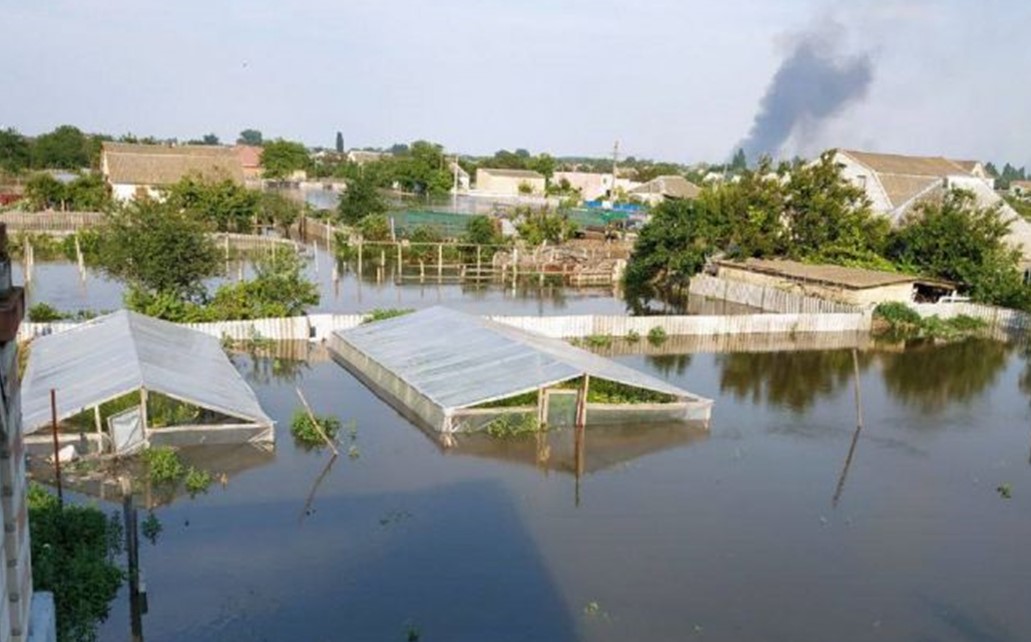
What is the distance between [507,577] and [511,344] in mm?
7806

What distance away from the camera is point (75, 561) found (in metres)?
10.2

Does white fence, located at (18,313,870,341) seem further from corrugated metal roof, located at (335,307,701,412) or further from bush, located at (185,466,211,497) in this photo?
bush, located at (185,466,211,497)

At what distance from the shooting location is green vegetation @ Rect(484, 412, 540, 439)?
16.7 meters

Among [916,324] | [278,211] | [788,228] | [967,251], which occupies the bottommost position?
[916,324]

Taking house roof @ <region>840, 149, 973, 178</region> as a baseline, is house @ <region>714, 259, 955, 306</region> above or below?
below

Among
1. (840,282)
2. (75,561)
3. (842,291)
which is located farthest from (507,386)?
(842,291)

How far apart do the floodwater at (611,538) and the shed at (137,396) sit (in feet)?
2.93

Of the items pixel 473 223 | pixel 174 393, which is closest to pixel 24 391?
pixel 174 393

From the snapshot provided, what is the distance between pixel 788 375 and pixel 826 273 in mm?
11027

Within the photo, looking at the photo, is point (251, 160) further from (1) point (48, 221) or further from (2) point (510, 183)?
(1) point (48, 221)

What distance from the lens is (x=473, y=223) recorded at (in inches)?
1626

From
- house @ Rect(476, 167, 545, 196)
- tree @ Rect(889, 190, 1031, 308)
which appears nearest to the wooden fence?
tree @ Rect(889, 190, 1031, 308)

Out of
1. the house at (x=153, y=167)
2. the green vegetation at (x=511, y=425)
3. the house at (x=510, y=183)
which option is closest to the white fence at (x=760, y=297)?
the green vegetation at (x=511, y=425)

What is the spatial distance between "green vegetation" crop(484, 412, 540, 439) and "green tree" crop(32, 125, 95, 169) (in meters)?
68.0
